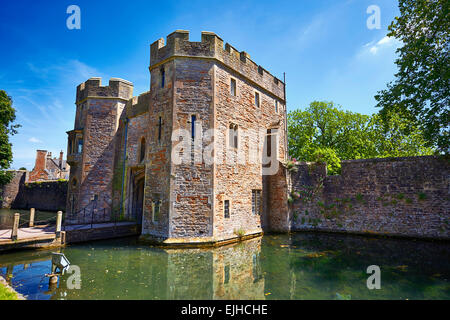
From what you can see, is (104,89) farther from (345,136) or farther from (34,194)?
(34,194)

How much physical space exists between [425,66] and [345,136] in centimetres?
1568

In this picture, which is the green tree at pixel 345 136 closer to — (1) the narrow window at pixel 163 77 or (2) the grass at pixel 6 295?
(1) the narrow window at pixel 163 77

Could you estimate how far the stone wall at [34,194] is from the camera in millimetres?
32938

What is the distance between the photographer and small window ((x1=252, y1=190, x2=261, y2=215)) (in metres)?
15.4

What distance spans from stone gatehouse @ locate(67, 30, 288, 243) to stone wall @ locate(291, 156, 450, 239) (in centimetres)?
201

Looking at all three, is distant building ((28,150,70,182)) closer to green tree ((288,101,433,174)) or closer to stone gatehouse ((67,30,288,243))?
stone gatehouse ((67,30,288,243))

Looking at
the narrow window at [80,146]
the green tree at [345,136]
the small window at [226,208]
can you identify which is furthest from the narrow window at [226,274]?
the green tree at [345,136]

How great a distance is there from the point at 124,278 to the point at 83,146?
1275 cm

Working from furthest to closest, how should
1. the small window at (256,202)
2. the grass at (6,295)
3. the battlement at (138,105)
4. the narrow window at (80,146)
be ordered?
the narrow window at (80,146) < the battlement at (138,105) < the small window at (256,202) < the grass at (6,295)

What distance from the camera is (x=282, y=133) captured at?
18.8 m

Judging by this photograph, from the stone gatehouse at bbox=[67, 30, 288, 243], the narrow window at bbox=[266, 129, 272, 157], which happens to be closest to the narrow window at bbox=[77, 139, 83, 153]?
the stone gatehouse at bbox=[67, 30, 288, 243]

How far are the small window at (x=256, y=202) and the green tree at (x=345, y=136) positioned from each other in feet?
34.4

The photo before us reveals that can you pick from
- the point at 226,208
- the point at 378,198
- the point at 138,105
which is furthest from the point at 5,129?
the point at 378,198
